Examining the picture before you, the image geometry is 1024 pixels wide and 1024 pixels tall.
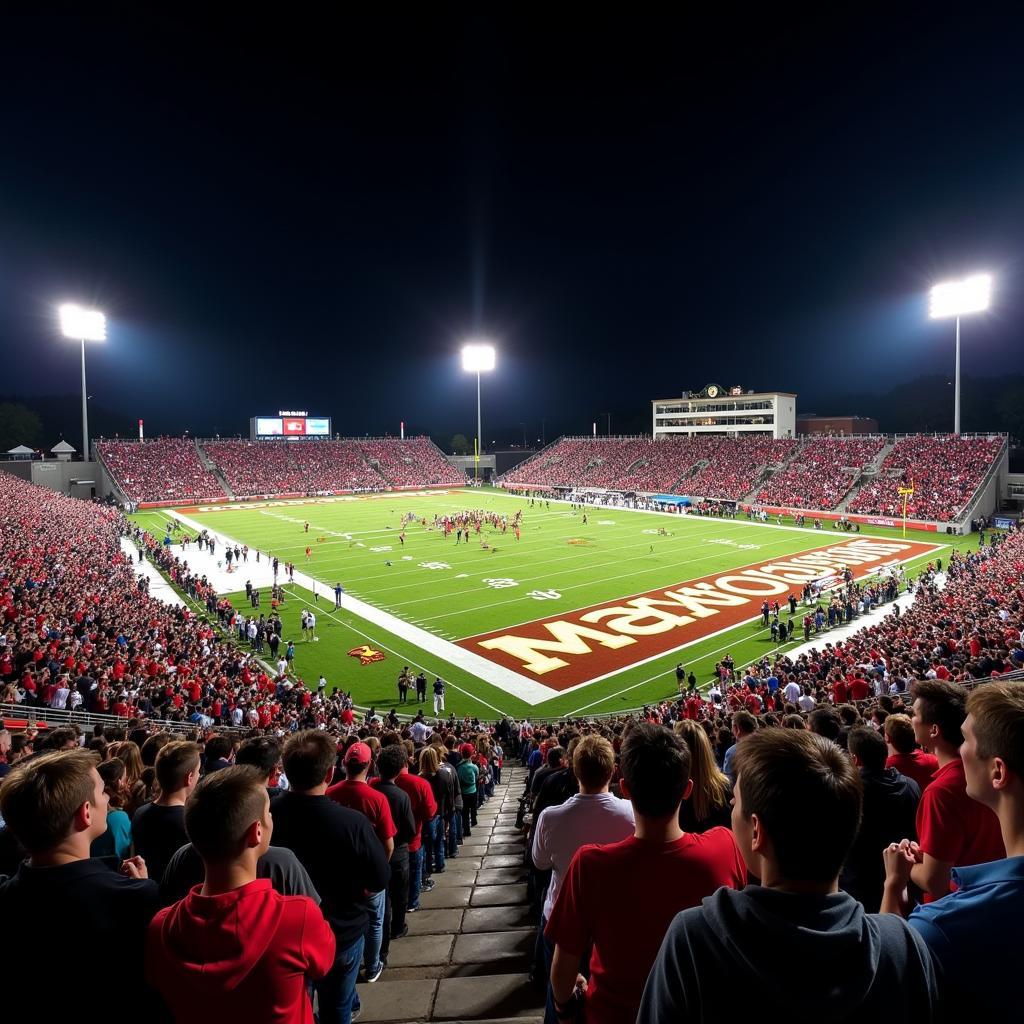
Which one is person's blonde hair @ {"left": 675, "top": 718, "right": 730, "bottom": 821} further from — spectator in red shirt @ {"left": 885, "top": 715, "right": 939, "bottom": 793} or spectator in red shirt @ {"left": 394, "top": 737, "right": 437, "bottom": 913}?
spectator in red shirt @ {"left": 394, "top": 737, "right": 437, "bottom": 913}

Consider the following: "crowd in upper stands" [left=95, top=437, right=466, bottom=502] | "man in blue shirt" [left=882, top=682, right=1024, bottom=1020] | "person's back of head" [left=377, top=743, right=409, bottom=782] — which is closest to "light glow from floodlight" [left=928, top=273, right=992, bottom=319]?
"crowd in upper stands" [left=95, top=437, right=466, bottom=502]

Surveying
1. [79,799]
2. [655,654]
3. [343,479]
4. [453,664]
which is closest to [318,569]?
[453,664]

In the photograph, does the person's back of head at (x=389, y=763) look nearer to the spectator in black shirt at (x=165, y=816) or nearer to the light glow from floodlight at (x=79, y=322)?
the spectator in black shirt at (x=165, y=816)

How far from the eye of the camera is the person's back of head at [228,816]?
2414mm

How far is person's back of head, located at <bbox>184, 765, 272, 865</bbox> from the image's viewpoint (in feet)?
7.92

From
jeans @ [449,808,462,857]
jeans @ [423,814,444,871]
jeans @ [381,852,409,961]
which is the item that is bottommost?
jeans @ [449,808,462,857]

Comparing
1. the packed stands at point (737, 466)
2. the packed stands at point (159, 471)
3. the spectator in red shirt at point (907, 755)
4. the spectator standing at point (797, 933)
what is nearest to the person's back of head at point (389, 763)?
the spectator in red shirt at point (907, 755)

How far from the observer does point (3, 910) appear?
2.30 meters

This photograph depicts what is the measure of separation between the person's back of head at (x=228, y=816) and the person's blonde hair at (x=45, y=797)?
1.39ft

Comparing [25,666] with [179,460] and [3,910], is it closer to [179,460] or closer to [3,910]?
[3,910]

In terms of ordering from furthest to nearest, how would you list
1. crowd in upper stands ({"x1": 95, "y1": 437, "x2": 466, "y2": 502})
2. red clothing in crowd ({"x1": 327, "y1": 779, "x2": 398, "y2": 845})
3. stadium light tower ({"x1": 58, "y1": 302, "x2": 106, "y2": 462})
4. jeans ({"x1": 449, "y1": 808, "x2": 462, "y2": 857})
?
crowd in upper stands ({"x1": 95, "y1": 437, "x2": 466, "y2": 502})
stadium light tower ({"x1": 58, "y1": 302, "x2": 106, "y2": 462})
jeans ({"x1": 449, "y1": 808, "x2": 462, "y2": 857})
red clothing in crowd ({"x1": 327, "y1": 779, "x2": 398, "y2": 845})

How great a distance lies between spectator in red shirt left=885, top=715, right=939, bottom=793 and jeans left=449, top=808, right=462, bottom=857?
5.26 meters

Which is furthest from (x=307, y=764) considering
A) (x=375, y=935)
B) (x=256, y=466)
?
A: (x=256, y=466)

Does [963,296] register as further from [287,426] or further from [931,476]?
[287,426]
